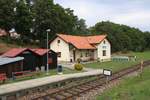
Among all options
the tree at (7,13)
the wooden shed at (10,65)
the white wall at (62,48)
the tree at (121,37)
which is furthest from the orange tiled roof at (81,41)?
the tree at (121,37)

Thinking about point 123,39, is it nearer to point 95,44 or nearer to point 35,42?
point 35,42

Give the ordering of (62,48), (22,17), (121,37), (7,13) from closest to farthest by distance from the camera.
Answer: (62,48) < (7,13) < (22,17) < (121,37)

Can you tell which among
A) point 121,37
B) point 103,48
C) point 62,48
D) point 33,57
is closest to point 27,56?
point 33,57

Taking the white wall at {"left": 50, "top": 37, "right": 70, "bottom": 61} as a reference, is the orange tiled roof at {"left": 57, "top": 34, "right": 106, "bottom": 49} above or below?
above

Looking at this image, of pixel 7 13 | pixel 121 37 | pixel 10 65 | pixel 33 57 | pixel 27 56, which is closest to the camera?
pixel 10 65

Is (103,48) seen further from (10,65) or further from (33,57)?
(10,65)

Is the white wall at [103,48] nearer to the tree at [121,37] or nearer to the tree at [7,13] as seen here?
the tree at [7,13]

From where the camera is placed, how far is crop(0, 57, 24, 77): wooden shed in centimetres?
3103

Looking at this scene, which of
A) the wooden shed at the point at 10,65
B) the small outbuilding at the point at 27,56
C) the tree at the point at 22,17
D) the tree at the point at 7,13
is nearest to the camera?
the wooden shed at the point at 10,65

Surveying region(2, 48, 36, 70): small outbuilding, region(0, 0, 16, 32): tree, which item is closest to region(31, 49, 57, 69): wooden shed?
region(2, 48, 36, 70): small outbuilding

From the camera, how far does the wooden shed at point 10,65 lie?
31.0 metres

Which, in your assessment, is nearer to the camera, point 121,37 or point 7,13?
point 7,13

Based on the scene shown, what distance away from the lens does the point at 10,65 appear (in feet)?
105

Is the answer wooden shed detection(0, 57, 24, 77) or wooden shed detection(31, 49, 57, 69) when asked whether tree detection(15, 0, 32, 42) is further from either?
wooden shed detection(0, 57, 24, 77)
